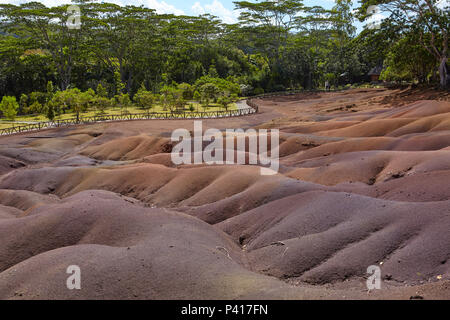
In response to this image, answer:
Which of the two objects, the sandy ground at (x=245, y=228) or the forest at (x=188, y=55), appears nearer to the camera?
the sandy ground at (x=245, y=228)

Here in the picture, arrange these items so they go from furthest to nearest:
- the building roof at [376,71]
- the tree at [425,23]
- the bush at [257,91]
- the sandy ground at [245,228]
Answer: the building roof at [376,71] < the bush at [257,91] < the tree at [425,23] < the sandy ground at [245,228]

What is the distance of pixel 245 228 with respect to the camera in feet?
47.1

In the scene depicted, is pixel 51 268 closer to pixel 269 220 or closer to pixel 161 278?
pixel 161 278

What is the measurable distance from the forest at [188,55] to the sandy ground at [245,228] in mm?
20395

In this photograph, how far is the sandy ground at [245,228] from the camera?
26.8 ft

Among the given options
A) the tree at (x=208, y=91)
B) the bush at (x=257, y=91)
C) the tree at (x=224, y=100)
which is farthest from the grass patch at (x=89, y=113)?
the bush at (x=257, y=91)

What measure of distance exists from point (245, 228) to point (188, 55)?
6612cm

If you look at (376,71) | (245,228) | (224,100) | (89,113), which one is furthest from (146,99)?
(376,71)

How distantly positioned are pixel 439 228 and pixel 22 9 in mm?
61436

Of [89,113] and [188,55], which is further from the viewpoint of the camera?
[188,55]

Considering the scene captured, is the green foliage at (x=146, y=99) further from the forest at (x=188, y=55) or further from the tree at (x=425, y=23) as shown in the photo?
the tree at (x=425, y=23)

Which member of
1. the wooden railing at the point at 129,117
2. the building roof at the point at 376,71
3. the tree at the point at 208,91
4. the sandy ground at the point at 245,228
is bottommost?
the sandy ground at the point at 245,228

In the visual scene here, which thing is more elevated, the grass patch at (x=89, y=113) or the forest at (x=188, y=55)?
the forest at (x=188, y=55)

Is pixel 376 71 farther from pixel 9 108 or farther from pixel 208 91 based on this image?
pixel 9 108
